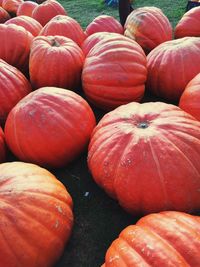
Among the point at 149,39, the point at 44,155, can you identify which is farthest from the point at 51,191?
the point at 149,39

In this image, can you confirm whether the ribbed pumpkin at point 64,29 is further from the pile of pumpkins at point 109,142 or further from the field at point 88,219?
the field at point 88,219

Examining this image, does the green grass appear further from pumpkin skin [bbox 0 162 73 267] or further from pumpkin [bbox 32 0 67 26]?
pumpkin skin [bbox 0 162 73 267]

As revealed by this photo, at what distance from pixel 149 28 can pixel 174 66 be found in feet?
2.27

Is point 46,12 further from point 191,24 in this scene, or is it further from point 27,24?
point 191,24

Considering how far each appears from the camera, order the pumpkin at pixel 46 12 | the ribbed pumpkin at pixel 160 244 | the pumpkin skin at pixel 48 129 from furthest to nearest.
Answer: the pumpkin at pixel 46 12, the pumpkin skin at pixel 48 129, the ribbed pumpkin at pixel 160 244

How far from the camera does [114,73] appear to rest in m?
2.16

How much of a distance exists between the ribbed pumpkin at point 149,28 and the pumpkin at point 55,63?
0.65 metres

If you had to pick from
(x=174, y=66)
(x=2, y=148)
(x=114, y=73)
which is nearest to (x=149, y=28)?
(x=174, y=66)

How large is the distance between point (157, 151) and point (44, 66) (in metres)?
1.14

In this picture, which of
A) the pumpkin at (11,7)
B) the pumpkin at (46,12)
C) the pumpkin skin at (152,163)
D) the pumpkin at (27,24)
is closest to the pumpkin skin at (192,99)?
the pumpkin skin at (152,163)

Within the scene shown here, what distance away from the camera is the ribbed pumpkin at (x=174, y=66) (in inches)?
89.4

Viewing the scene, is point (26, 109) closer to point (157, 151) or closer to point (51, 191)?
point (51, 191)

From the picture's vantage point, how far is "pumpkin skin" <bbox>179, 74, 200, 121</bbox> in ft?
6.42

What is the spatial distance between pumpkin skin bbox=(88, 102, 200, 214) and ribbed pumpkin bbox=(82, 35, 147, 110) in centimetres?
50
